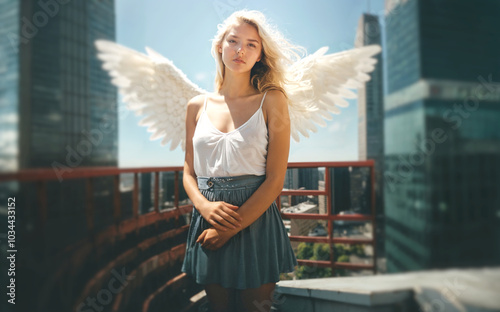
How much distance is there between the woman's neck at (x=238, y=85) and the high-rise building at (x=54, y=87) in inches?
25.7

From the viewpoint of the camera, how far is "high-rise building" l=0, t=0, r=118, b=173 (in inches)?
41.4

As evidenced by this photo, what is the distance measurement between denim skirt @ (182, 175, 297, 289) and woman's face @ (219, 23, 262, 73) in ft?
1.69

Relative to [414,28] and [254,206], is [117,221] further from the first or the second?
[414,28]

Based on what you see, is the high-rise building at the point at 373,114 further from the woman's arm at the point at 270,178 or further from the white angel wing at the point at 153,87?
the white angel wing at the point at 153,87

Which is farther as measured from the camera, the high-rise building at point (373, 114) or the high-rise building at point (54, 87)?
the high-rise building at point (373, 114)

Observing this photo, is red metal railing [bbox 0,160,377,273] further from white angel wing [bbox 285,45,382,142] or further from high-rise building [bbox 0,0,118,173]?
white angel wing [bbox 285,45,382,142]

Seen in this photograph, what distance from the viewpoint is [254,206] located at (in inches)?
41.0

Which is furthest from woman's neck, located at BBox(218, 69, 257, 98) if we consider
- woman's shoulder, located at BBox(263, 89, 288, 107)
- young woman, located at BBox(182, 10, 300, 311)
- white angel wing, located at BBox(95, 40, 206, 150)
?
white angel wing, located at BBox(95, 40, 206, 150)

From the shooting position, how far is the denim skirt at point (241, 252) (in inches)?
43.0

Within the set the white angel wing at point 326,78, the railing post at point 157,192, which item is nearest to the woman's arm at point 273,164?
the white angel wing at point 326,78

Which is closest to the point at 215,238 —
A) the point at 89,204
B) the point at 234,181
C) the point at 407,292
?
the point at 234,181

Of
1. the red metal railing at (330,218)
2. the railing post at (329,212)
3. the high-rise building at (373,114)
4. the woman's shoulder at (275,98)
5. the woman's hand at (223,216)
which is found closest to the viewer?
the woman's hand at (223,216)

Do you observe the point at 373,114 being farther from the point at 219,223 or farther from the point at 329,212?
the point at 219,223

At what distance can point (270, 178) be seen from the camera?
106cm
